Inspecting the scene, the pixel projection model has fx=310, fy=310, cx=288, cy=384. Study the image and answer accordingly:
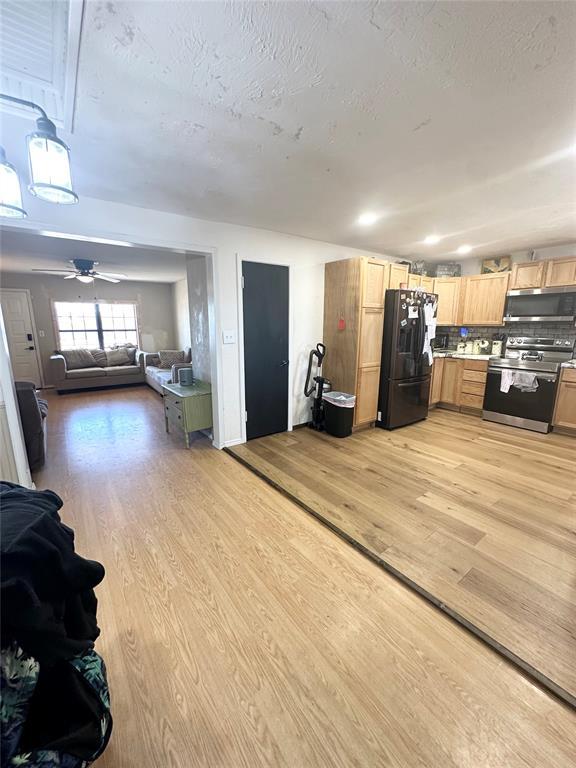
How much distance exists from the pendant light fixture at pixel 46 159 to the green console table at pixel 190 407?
2468mm

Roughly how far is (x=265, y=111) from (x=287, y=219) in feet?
5.41

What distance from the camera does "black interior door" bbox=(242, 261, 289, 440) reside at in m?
3.54

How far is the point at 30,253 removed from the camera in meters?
4.45

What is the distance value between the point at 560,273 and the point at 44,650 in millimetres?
5583

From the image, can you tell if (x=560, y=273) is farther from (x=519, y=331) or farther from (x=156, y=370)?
(x=156, y=370)

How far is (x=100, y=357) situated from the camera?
22.8 ft

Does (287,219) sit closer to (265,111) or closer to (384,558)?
(265,111)

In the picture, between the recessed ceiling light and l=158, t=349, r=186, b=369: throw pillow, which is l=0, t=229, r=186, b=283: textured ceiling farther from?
the recessed ceiling light

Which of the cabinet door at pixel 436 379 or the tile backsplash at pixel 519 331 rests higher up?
the tile backsplash at pixel 519 331

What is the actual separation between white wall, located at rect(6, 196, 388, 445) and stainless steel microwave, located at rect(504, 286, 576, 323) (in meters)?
2.21

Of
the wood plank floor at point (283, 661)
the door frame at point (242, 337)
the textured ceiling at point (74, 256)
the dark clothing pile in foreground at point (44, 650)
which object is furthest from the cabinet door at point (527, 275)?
the dark clothing pile in foreground at point (44, 650)

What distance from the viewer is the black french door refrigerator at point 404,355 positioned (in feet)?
12.7

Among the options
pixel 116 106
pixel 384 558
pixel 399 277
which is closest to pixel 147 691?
pixel 384 558

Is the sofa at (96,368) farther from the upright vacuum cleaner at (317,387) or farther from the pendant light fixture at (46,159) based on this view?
the pendant light fixture at (46,159)
